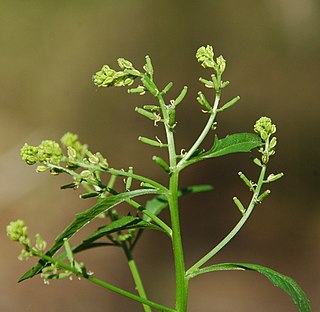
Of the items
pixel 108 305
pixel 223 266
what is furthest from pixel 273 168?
pixel 223 266

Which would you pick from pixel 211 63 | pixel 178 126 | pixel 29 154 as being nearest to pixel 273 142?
pixel 211 63

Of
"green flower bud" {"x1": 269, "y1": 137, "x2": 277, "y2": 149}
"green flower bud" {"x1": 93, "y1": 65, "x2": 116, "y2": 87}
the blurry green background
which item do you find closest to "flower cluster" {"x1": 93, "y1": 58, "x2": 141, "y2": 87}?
"green flower bud" {"x1": 93, "y1": 65, "x2": 116, "y2": 87}

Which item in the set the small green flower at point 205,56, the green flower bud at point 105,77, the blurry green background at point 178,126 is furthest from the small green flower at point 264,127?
the blurry green background at point 178,126

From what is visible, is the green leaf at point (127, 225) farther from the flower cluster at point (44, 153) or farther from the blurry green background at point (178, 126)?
the blurry green background at point (178, 126)

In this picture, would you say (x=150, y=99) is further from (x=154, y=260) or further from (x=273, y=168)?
(x=154, y=260)

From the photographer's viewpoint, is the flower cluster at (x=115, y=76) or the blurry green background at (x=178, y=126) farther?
the blurry green background at (x=178, y=126)

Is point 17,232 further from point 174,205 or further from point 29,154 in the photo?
point 174,205
